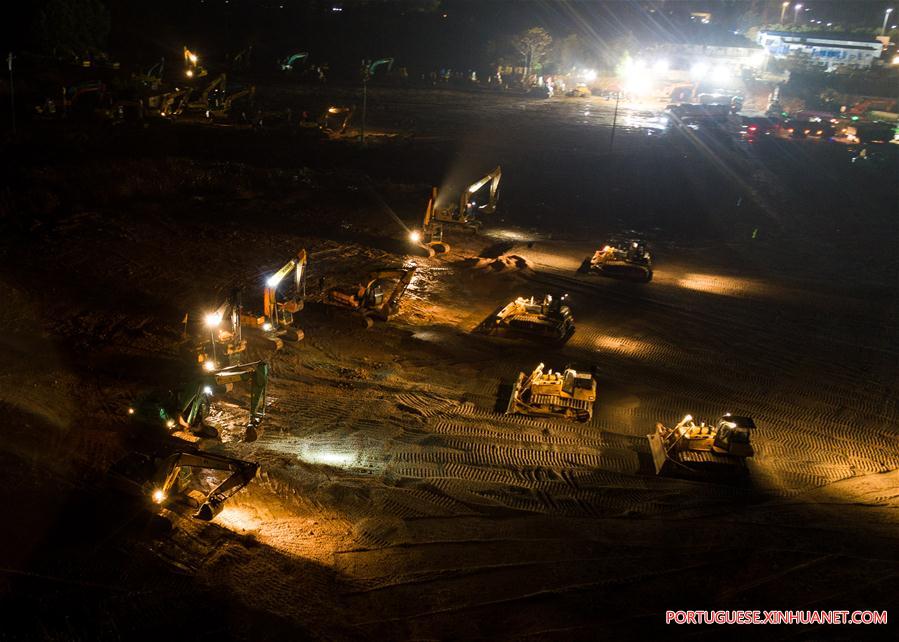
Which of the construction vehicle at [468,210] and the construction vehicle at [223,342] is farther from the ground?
the construction vehicle at [468,210]

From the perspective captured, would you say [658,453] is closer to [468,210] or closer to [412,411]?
[412,411]

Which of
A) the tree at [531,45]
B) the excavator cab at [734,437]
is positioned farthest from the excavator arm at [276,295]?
the tree at [531,45]

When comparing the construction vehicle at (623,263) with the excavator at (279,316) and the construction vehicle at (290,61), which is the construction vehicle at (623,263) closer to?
the excavator at (279,316)

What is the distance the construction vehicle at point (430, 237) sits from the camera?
20.3 m

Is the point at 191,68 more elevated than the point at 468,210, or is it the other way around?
the point at 191,68

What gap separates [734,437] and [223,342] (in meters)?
8.49

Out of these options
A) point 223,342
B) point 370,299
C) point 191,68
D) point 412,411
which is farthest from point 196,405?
point 191,68

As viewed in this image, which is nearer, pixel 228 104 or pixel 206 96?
pixel 206 96

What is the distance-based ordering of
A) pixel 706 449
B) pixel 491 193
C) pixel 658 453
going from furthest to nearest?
pixel 491 193, pixel 658 453, pixel 706 449

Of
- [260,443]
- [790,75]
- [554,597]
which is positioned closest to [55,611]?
[260,443]

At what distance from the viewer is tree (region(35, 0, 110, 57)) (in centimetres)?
3675

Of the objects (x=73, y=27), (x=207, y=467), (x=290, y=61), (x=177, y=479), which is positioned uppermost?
(x=73, y=27)

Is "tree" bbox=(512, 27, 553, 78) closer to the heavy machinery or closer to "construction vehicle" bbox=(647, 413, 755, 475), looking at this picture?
the heavy machinery

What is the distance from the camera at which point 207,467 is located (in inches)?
348
